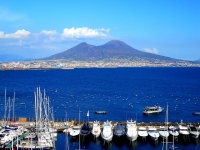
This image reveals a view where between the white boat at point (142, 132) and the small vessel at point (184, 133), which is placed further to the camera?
the small vessel at point (184, 133)

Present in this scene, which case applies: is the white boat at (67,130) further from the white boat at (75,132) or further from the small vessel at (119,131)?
the small vessel at (119,131)

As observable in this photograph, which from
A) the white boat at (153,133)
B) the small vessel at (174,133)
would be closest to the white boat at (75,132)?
the white boat at (153,133)

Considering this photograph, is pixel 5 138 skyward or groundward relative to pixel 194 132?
skyward

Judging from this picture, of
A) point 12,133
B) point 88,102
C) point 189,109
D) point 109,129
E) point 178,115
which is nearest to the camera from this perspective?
point 12,133

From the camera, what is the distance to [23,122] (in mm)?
41594

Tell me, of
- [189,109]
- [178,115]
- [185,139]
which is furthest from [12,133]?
[189,109]

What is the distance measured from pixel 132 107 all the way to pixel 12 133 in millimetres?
34670

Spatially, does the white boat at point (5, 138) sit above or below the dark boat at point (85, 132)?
above

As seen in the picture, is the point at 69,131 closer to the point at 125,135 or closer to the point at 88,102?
the point at 125,135

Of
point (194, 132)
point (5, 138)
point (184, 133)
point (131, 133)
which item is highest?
point (5, 138)

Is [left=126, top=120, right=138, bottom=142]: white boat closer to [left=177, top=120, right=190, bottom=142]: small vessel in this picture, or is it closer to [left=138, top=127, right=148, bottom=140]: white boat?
[left=138, top=127, right=148, bottom=140]: white boat

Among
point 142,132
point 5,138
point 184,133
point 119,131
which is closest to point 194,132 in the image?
point 184,133

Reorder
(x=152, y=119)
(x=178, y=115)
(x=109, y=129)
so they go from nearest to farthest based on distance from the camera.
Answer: (x=109, y=129), (x=152, y=119), (x=178, y=115)

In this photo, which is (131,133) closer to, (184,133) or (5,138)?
(184,133)
